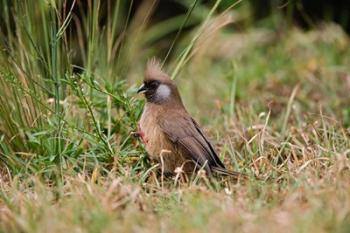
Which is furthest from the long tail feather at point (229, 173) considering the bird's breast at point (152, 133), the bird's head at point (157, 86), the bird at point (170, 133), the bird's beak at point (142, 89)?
the bird's beak at point (142, 89)

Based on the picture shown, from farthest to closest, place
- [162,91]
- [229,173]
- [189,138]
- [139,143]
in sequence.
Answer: [162,91] < [139,143] < [189,138] < [229,173]

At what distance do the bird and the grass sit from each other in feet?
0.35

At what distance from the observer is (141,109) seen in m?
5.46

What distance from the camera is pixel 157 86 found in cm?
526

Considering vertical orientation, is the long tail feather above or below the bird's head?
below

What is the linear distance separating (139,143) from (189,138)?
0.34 meters

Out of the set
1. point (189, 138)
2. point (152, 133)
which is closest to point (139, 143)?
point (152, 133)

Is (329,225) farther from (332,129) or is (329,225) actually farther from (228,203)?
(332,129)

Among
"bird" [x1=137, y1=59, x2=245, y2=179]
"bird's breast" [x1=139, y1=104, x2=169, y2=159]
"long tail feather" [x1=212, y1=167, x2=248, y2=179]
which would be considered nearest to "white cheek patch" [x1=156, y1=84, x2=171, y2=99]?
"bird" [x1=137, y1=59, x2=245, y2=179]

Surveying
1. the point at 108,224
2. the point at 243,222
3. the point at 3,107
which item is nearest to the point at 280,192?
the point at 243,222

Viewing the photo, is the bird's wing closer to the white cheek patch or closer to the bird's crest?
the white cheek patch

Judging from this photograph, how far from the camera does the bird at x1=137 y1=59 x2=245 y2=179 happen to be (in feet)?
16.2

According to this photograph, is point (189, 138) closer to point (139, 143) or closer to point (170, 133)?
point (170, 133)

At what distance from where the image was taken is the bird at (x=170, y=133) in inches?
195
